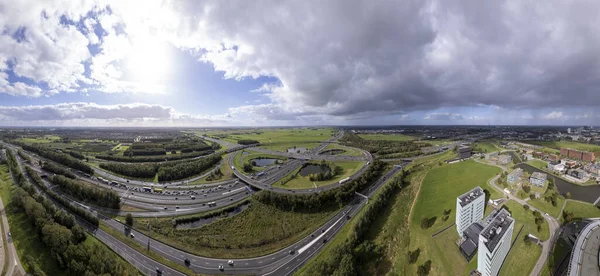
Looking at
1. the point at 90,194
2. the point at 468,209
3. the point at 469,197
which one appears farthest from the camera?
the point at 90,194

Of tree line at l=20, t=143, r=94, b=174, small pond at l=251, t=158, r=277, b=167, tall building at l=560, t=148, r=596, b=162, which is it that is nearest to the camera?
tall building at l=560, t=148, r=596, b=162

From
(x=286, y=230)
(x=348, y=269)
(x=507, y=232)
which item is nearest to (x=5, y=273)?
(x=286, y=230)

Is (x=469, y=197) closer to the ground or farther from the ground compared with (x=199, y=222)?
farther from the ground

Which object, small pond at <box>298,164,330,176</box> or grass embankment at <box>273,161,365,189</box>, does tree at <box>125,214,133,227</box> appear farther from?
small pond at <box>298,164,330,176</box>

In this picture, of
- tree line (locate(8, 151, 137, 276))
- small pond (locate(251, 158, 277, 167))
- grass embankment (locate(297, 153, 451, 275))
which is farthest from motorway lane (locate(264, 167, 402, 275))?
small pond (locate(251, 158, 277, 167))

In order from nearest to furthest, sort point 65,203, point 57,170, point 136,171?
1. point 65,203
2. point 57,170
3. point 136,171

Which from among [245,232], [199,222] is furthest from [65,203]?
[245,232]

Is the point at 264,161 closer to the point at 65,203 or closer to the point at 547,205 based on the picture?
the point at 65,203
